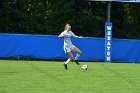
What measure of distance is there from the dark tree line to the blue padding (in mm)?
7033

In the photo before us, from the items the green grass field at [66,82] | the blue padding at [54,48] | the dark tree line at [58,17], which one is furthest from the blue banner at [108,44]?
the green grass field at [66,82]

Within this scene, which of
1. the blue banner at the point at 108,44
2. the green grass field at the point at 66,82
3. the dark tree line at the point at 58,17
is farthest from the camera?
the dark tree line at the point at 58,17

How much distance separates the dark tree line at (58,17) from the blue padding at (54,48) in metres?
7.03

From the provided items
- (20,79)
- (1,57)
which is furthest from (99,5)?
(20,79)

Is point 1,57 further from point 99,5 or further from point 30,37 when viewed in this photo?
point 99,5

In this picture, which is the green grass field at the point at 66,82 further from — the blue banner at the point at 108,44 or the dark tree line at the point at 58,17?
the dark tree line at the point at 58,17

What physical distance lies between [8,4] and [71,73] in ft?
61.3

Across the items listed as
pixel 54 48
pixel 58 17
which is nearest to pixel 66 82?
pixel 54 48

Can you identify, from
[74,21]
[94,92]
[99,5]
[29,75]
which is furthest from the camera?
[99,5]

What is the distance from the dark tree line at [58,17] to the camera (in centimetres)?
3628

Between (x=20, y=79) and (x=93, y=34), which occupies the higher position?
(x=20, y=79)

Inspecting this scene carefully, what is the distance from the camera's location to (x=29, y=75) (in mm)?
17750

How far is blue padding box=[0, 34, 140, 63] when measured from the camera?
28422 mm

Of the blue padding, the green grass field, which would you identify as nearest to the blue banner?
the blue padding
